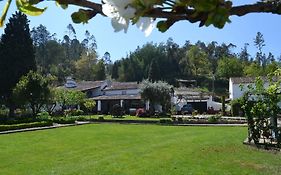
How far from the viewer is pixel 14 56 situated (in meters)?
48.9

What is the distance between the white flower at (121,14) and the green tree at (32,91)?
41.1 meters

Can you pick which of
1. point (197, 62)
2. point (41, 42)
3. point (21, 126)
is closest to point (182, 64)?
point (197, 62)

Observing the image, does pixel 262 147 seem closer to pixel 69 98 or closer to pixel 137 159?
pixel 137 159

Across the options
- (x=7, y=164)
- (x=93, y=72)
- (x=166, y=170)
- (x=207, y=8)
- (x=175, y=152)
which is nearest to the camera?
(x=207, y=8)

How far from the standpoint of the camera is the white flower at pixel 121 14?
1.09 meters

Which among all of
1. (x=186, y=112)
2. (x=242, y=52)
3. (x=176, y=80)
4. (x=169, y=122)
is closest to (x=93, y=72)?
(x=176, y=80)

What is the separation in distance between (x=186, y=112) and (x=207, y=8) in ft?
180

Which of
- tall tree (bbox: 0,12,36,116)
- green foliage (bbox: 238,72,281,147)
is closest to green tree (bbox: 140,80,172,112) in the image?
tall tree (bbox: 0,12,36,116)

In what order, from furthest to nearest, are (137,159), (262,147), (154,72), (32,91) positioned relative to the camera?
(154,72) < (32,91) < (262,147) < (137,159)

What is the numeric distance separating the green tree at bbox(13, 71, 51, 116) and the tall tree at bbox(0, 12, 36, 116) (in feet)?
20.1

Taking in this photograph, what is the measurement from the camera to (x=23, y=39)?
50312mm

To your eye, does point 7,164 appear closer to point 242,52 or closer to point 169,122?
point 169,122

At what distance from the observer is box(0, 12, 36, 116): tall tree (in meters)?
47.9

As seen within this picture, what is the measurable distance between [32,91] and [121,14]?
4162 centimetres
